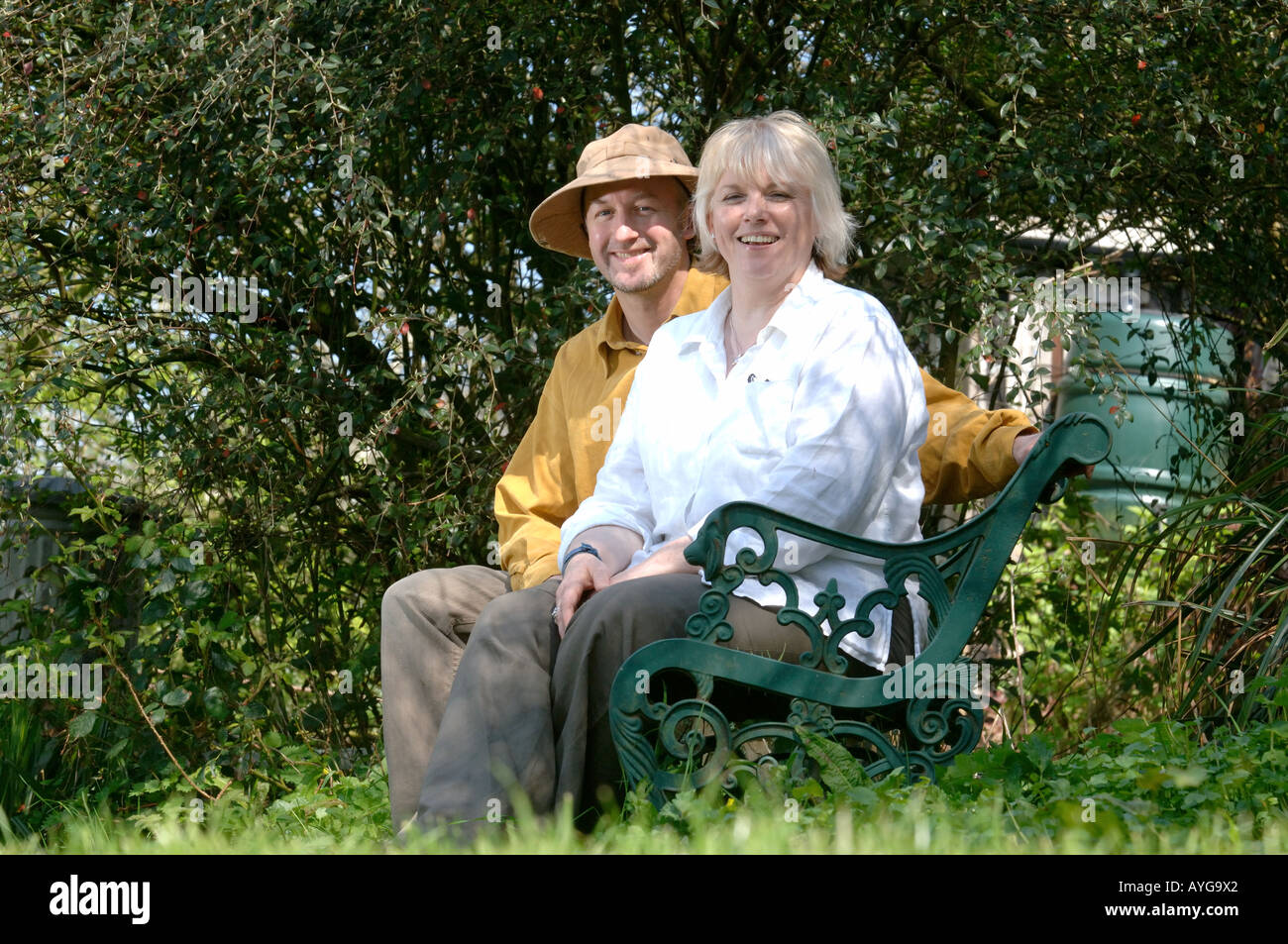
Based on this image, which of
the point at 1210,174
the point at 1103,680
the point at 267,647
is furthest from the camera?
the point at 1103,680

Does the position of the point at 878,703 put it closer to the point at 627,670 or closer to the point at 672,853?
the point at 627,670

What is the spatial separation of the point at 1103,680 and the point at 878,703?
9.64 ft

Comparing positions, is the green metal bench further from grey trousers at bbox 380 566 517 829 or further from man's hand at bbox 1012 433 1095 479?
grey trousers at bbox 380 566 517 829

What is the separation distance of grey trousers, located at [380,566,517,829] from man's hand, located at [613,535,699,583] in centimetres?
55

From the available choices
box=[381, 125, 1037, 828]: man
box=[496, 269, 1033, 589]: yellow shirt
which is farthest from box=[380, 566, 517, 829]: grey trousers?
box=[496, 269, 1033, 589]: yellow shirt

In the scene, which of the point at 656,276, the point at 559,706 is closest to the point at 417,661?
the point at 559,706

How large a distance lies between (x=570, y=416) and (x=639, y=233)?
0.51 metres

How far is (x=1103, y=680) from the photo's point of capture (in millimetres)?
5223

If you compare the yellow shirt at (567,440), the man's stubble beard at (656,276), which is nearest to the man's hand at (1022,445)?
the yellow shirt at (567,440)

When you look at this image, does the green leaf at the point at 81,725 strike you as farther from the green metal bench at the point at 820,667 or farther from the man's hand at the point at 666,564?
the green metal bench at the point at 820,667

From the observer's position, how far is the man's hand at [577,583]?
9.49 ft

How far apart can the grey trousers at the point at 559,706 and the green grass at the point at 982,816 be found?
11 cm
